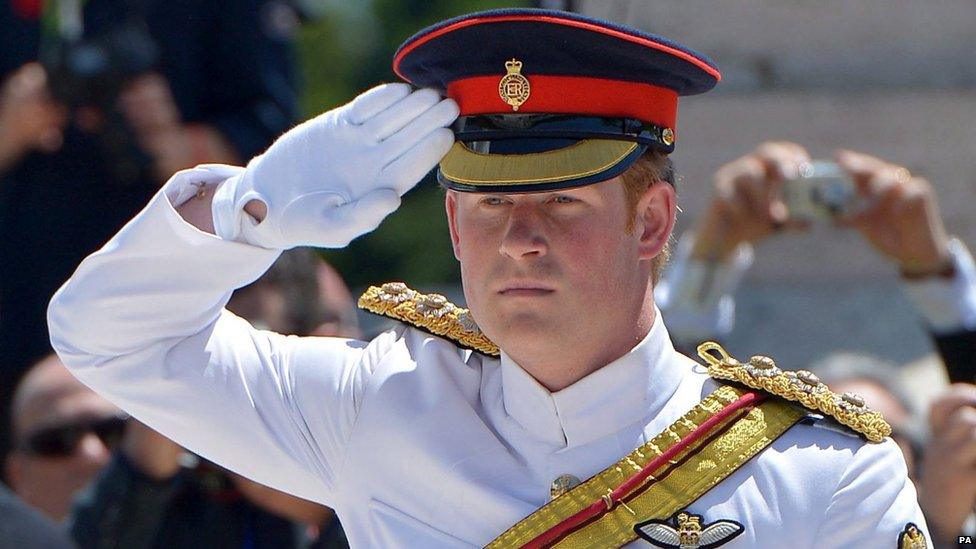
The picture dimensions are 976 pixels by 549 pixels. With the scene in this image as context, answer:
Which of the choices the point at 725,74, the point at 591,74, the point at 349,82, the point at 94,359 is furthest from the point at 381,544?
the point at 349,82

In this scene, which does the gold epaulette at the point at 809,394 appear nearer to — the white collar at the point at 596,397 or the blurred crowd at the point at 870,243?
the white collar at the point at 596,397

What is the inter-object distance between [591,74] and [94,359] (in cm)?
81

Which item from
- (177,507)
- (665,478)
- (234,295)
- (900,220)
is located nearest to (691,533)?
(665,478)

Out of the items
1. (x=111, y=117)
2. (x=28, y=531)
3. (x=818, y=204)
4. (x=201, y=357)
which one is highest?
(x=201, y=357)

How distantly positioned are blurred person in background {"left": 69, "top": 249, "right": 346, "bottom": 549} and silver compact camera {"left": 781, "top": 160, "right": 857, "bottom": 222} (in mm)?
1161

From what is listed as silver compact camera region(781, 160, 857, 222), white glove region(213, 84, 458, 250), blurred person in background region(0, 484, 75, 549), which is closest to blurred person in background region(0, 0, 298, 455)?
blurred person in background region(0, 484, 75, 549)

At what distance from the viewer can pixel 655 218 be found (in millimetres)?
2754

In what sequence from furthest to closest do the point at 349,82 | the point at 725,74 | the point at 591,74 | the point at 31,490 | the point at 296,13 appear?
the point at 349,82, the point at 725,74, the point at 296,13, the point at 31,490, the point at 591,74

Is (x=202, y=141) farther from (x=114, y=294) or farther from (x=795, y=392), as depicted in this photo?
(x=795, y=392)

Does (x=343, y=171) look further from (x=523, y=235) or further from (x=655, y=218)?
(x=655, y=218)

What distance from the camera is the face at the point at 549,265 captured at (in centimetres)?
259

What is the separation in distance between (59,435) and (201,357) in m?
1.63

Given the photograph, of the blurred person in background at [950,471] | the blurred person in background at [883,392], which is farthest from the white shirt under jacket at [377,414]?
the blurred person in background at [883,392]

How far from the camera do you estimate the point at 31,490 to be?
4.36m
